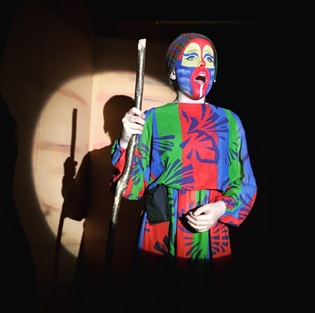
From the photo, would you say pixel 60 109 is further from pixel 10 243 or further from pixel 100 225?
pixel 10 243

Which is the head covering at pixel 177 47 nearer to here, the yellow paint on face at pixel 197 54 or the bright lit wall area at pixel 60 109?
the yellow paint on face at pixel 197 54

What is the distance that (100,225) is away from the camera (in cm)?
200

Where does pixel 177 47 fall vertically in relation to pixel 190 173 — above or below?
above

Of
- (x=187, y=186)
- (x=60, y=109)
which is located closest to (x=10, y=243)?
(x=187, y=186)

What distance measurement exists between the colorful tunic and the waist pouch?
0.02 metres

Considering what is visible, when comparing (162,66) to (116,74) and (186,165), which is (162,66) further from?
(186,165)


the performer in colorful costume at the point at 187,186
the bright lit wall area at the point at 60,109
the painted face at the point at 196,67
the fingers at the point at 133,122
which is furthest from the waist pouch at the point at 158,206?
the bright lit wall area at the point at 60,109

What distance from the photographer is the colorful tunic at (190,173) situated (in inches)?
50.9

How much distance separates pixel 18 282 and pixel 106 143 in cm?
98

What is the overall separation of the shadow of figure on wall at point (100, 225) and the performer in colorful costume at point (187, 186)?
2.10 feet

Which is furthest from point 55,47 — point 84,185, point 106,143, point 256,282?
point 256,282

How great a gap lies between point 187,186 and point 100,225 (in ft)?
2.74

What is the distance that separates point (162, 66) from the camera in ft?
6.75

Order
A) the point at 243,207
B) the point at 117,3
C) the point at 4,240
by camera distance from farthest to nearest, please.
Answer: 1. the point at 117,3
2. the point at 243,207
3. the point at 4,240
